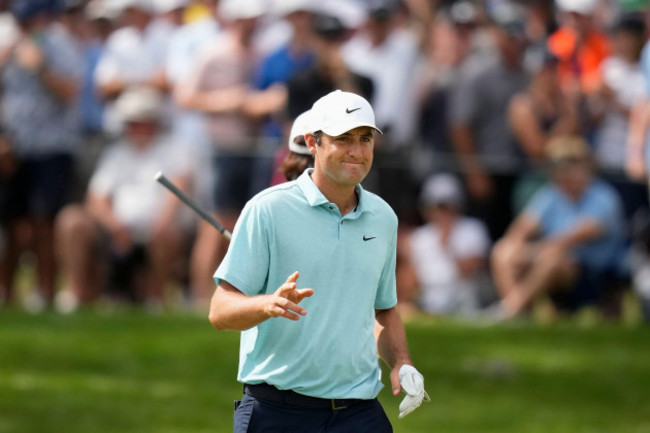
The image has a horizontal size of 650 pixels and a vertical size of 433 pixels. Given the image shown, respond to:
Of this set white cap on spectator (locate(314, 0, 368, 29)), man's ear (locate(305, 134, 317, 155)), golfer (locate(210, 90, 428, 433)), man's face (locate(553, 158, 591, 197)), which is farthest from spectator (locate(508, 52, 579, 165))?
man's ear (locate(305, 134, 317, 155))

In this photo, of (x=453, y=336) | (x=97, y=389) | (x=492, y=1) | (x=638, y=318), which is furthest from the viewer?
(x=492, y=1)

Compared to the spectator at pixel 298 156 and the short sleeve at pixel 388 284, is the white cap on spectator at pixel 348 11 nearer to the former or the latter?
the spectator at pixel 298 156

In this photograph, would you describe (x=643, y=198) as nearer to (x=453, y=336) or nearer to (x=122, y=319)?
(x=453, y=336)

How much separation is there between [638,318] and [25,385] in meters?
5.77

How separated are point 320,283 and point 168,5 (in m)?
10.2

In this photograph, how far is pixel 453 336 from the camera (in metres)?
12.2

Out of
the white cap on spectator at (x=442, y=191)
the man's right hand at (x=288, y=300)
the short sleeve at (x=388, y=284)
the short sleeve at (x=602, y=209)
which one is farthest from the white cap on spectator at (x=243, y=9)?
the man's right hand at (x=288, y=300)

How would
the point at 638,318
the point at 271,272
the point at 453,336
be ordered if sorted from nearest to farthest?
the point at 271,272 < the point at 453,336 < the point at 638,318

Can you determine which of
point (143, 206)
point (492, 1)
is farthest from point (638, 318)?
point (143, 206)

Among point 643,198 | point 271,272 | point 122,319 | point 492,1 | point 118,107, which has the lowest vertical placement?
point 271,272

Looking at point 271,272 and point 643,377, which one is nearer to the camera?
point 271,272

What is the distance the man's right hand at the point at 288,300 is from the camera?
460 centimetres

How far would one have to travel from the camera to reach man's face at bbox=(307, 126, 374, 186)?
5.03 metres

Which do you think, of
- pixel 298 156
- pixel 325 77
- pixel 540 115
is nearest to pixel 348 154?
pixel 298 156
